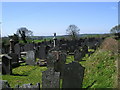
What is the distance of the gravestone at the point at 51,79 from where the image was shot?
8156 millimetres

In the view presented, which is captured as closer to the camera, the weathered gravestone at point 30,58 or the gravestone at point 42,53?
the weathered gravestone at point 30,58

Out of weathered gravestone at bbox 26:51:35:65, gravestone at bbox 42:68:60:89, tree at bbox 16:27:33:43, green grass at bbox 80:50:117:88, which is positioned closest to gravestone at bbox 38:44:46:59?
weathered gravestone at bbox 26:51:35:65

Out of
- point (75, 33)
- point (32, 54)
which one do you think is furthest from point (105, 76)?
point (75, 33)

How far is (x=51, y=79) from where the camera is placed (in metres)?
8.25

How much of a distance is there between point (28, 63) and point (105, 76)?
10058 millimetres

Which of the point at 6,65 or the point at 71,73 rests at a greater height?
the point at 71,73

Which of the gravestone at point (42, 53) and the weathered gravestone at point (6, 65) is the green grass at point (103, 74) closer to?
the weathered gravestone at point (6, 65)

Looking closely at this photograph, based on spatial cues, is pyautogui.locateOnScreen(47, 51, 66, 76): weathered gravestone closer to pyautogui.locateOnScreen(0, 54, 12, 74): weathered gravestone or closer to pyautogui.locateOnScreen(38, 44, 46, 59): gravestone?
pyautogui.locateOnScreen(0, 54, 12, 74): weathered gravestone

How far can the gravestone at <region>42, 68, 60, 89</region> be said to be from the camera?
816cm

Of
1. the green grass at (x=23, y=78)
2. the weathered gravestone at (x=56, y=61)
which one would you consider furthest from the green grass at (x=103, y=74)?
the green grass at (x=23, y=78)

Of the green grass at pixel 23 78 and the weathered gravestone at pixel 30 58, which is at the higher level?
the weathered gravestone at pixel 30 58

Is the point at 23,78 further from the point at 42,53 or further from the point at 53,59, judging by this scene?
the point at 42,53

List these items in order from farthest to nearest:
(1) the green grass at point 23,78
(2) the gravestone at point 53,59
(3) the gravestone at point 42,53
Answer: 1. (3) the gravestone at point 42,53
2. (2) the gravestone at point 53,59
3. (1) the green grass at point 23,78

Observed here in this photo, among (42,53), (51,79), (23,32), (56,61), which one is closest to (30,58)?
(42,53)
